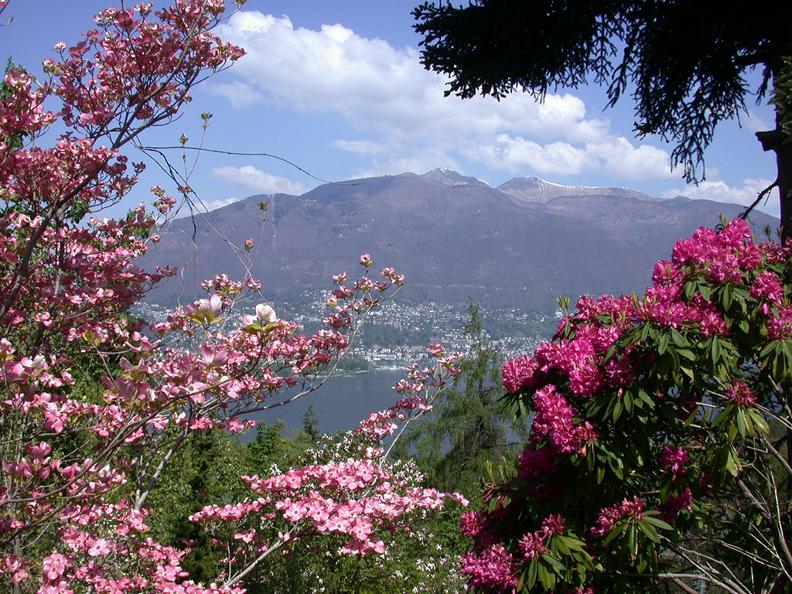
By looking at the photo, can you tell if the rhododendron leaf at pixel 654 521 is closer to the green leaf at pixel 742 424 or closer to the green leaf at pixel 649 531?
the green leaf at pixel 649 531

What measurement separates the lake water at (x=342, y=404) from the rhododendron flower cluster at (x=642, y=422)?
40444mm

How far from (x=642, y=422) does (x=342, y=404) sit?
6988cm

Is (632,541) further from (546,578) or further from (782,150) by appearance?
(782,150)

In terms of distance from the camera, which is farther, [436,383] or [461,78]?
[436,383]

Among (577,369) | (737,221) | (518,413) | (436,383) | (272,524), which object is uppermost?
(737,221)

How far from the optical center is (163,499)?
9398 mm

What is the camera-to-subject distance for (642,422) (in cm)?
226

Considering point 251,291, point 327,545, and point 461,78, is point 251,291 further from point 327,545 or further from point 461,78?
point 461,78

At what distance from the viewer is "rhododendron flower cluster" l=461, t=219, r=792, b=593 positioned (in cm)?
219

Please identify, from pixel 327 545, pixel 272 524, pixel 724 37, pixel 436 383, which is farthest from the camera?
pixel 436 383

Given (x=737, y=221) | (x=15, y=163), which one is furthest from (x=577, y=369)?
(x=15, y=163)

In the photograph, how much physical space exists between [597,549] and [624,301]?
96 centimetres

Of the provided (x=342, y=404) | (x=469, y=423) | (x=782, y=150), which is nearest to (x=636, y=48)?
(x=782, y=150)

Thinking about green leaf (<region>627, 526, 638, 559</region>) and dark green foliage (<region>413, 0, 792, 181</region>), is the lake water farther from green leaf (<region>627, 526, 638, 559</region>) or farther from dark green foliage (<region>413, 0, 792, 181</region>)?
green leaf (<region>627, 526, 638, 559</region>)
